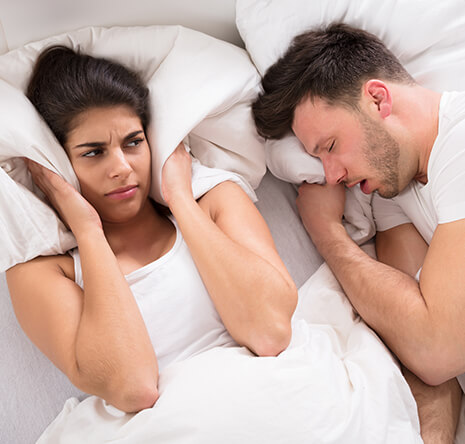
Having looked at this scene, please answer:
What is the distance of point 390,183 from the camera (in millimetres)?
1621

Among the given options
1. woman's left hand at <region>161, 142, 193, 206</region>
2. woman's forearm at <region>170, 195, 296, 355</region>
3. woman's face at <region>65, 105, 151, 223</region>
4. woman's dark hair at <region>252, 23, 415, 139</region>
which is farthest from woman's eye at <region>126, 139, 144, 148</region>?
woman's dark hair at <region>252, 23, 415, 139</region>

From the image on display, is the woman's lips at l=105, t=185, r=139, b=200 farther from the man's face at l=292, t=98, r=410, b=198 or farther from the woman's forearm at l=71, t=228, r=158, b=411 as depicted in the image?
the man's face at l=292, t=98, r=410, b=198

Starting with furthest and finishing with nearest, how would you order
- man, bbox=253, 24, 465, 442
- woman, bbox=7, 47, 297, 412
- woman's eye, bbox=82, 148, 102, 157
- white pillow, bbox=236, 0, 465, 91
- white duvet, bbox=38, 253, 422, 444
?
white pillow, bbox=236, 0, 465, 91, woman's eye, bbox=82, 148, 102, 157, man, bbox=253, 24, 465, 442, woman, bbox=7, 47, 297, 412, white duvet, bbox=38, 253, 422, 444

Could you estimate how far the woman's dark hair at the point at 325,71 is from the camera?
1610 mm

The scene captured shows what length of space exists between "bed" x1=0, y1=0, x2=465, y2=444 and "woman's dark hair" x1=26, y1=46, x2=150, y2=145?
0.60 ft

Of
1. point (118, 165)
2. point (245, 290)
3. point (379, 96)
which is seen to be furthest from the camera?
point (379, 96)

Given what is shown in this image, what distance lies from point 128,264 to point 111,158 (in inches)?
12.5

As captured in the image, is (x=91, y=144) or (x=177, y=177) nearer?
(x=91, y=144)

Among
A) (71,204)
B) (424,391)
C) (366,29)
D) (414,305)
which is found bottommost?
(424,391)

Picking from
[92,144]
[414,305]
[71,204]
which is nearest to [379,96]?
[414,305]

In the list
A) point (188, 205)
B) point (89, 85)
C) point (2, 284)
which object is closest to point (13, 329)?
point (2, 284)

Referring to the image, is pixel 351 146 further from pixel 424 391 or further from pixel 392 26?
pixel 424 391

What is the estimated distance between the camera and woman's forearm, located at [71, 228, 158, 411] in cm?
123

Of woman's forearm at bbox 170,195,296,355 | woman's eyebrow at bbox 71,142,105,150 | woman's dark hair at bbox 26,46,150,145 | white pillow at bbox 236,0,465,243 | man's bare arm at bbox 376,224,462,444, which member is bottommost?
man's bare arm at bbox 376,224,462,444
